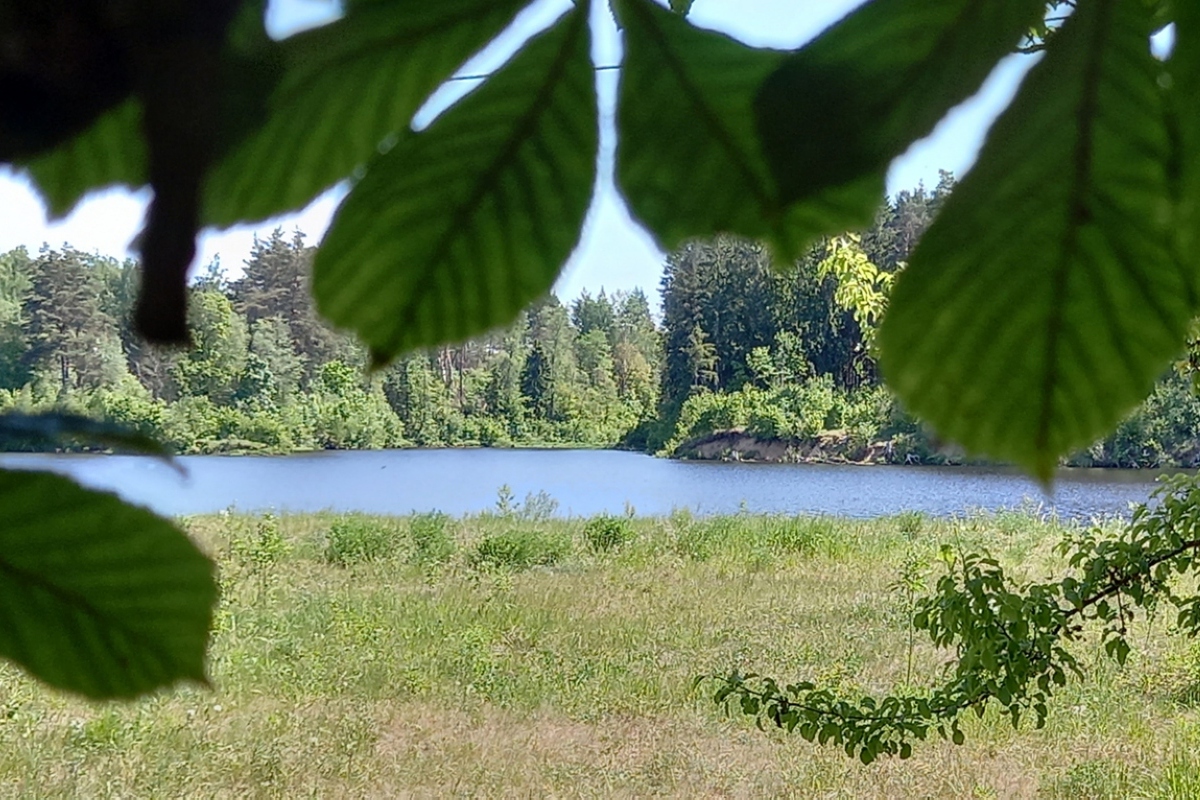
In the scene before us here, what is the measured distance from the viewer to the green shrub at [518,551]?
4320 millimetres

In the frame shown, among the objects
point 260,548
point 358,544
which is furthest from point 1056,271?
point 358,544

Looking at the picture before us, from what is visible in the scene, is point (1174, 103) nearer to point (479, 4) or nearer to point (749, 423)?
point (479, 4)

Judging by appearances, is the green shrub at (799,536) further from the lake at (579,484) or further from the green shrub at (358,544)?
the green shrub at (358,544)

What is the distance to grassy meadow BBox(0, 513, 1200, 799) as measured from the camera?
7.74ft

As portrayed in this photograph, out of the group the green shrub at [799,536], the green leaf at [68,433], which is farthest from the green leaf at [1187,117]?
the green shrub at [799,536]

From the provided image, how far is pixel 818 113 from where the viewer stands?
10cm

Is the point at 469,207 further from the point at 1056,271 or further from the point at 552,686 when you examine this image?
the point at 552,686

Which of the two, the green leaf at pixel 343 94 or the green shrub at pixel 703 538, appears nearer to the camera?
the green leaf at pixel 343 94

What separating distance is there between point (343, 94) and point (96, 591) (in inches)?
2.4

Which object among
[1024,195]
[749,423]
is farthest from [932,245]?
[749,423]

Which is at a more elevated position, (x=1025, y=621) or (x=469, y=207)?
(x=469, y=207)

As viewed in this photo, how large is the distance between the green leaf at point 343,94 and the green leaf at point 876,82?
34 mm

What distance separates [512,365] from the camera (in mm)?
513

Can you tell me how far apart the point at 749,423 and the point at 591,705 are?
1758 millimetres
